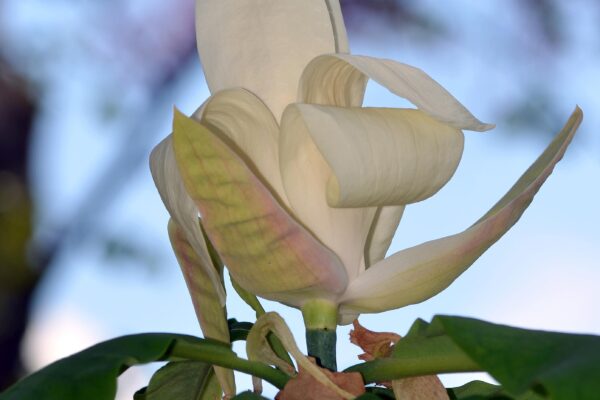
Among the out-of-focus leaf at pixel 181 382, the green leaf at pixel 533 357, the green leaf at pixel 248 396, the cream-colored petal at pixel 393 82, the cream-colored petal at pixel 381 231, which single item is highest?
the cream-colored petal at pixel 393 82

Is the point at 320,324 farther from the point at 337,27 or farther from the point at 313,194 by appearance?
the point at 337,27

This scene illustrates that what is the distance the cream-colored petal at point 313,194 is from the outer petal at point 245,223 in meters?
0.03

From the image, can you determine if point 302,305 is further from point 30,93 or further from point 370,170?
point 30,93

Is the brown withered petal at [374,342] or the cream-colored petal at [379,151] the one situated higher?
the cream-colored petal at [379,151]

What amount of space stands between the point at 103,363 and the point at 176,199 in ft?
0.35

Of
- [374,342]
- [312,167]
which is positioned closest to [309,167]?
[312,167]

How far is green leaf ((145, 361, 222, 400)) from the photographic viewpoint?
600 millimetres

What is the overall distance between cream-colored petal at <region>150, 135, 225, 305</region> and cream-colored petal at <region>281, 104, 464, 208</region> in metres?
0.06

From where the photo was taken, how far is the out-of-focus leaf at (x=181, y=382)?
600 mm

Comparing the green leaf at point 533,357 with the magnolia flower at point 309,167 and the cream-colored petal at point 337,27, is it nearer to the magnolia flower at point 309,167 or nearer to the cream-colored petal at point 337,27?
the magnolia flower at point 309,167

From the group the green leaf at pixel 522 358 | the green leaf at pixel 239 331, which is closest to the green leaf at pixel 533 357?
the green leaf at pixel 522 358

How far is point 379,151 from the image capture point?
488 millimetres

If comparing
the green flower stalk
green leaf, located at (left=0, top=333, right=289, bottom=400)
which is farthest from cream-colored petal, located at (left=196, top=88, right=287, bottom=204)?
green leaf, located at (left=0, top=333, right=289, bottom=400)

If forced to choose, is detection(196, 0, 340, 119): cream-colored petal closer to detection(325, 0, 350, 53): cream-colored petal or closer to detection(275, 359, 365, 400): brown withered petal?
detection(325, 0, 350, 53): cream-colored petal
